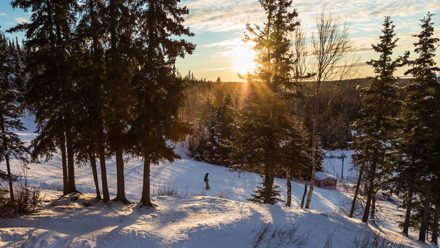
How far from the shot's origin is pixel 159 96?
11.9 meters

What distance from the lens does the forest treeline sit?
11.6 meters

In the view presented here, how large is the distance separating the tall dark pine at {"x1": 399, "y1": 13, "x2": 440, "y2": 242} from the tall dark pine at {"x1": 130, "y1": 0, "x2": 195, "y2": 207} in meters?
15.4

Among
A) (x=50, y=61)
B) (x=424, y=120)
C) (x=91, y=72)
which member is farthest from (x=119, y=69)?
(x=424, y=120)

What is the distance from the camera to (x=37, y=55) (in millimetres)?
11680

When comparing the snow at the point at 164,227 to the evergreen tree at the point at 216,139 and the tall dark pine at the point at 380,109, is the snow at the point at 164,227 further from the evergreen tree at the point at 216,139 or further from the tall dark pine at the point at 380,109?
the evergreen tree at the point at 216,139

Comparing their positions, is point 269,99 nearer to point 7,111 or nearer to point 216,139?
point 7,111

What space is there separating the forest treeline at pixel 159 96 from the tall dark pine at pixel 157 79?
5cm

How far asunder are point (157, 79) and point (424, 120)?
57.7 ft

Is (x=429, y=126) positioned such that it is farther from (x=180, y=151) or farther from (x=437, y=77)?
(x=180, y=151)

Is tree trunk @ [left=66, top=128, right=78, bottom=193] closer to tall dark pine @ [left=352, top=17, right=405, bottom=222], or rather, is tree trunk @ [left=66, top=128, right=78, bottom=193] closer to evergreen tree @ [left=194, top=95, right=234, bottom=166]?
tall dark pine @ [left=352, top=17, right=405, bottom=222]

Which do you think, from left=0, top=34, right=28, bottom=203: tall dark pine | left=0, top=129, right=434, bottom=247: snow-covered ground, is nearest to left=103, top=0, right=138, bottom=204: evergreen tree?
left=0, top=129, right=434, bottom=247: snow-covered ground

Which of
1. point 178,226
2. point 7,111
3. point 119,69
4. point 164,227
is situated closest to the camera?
point 178,226

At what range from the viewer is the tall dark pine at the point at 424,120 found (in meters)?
15.6

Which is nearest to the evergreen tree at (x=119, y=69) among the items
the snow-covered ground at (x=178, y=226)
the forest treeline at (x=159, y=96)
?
the forest treeline at (x=159, y=96)
